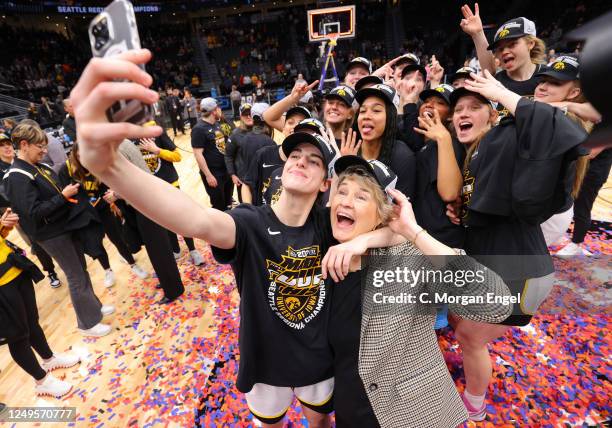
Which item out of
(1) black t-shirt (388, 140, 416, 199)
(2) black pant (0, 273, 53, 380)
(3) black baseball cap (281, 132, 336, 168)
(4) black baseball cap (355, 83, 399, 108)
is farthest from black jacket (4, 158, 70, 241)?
(1) black t-shirt (388, 140, 416, 199)

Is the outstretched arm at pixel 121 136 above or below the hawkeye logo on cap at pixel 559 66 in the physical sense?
below

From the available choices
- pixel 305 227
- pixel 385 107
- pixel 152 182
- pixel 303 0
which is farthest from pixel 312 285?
pixel 303 0

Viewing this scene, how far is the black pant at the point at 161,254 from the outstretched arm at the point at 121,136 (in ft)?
7.88

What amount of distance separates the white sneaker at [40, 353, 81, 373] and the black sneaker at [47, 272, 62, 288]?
1.62m

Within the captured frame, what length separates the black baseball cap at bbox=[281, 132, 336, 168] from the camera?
155 cm

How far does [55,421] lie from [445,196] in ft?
10.8

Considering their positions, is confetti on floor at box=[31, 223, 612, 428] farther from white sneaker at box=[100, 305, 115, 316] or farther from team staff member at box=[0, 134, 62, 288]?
team staff member at box=[0, 134, 62, 288]

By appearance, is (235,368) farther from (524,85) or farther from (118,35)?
(524,85)

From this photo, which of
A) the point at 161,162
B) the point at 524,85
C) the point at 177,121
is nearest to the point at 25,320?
the point at 161,162

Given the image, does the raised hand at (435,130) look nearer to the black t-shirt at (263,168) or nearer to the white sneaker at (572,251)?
the black t-shirt at (263,168)

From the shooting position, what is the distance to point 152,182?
102 cm

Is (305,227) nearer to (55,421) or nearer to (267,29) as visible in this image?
(55,421)

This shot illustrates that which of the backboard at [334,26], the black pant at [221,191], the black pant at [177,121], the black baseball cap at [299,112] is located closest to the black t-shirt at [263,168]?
the black baseball cap at [299,112]

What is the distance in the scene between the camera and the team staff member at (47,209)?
2648 mm
